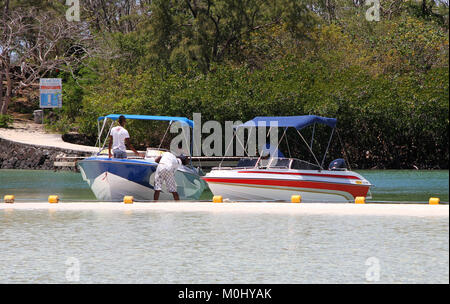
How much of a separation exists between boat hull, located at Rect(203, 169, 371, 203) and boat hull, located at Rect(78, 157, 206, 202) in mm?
1733

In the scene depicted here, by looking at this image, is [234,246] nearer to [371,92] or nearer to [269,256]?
[269,256]

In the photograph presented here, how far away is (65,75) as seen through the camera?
52.1 m

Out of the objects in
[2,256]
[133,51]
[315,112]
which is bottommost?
[2,256]

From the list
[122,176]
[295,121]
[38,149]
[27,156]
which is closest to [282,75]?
[38,149]

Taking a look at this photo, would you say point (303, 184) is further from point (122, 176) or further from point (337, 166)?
point (122, 176)

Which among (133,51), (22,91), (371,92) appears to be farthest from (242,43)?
(22,91)

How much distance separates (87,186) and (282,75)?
1677cm

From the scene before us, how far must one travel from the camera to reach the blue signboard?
45.8 meters

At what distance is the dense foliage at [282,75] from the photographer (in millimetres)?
40406

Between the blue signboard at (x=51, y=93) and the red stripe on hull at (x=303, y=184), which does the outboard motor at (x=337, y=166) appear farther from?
the blue signboard at (x=51, y=93)

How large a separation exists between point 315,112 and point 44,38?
18.2m

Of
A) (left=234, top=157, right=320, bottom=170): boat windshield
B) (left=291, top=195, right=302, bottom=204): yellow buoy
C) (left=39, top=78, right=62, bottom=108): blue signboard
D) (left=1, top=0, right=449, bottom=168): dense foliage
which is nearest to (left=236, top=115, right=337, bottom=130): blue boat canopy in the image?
(left=234, top=157, right=320, bottom=170): boat windshield

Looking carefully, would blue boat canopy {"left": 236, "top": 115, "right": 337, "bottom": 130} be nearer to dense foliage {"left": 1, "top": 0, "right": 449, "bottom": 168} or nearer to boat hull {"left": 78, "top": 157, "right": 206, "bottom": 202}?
boat hull {"left": 78, "top": 157, "right": 206, "bottom": 202}

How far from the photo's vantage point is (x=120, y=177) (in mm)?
21234
